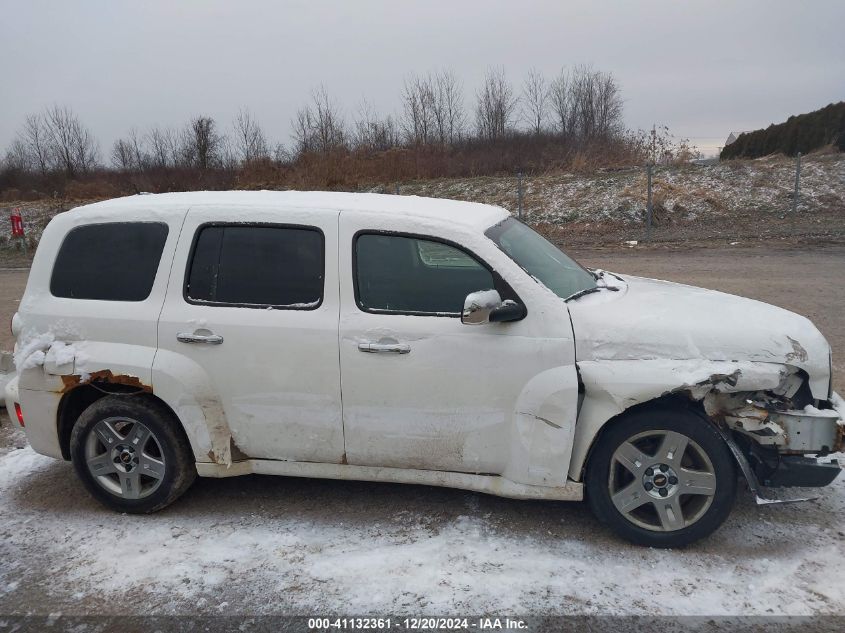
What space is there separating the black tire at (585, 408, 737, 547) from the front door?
0.75 ft

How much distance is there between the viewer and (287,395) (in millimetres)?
3842

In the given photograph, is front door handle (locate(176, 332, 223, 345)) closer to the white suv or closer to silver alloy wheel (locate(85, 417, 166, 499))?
the white suv

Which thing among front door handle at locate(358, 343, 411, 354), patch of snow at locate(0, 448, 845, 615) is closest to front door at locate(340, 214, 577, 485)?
front door handle at locate(358, 343, 411, 354)

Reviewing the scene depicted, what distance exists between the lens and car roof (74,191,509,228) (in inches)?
156

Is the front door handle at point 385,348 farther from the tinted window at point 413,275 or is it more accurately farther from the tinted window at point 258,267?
the tinted window at point 258,267

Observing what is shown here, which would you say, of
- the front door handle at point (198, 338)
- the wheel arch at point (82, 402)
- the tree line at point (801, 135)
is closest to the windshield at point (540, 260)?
the front door handle at point (198, 338)

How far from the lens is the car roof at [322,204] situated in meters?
3.96

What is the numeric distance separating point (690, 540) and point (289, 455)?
2260 millimetres

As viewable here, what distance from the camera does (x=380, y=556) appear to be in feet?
11.8

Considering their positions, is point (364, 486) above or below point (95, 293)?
below

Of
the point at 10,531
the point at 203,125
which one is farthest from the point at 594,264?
the point at 203,125

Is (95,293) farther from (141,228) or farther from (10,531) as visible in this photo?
(10,531)

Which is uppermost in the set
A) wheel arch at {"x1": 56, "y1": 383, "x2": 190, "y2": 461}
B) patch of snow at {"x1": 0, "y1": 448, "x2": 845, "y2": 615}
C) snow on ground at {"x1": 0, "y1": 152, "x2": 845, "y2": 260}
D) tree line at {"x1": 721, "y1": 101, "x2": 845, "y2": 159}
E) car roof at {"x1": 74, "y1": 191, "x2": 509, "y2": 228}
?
tree line at {"x1": 721, "y1": 101, "x2": 845, "y2": 159}

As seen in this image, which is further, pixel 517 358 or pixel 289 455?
pixel 289 455
